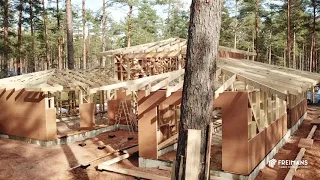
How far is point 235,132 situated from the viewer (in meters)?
7.47

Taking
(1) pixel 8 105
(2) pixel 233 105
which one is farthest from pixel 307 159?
(1) pixel 8 105

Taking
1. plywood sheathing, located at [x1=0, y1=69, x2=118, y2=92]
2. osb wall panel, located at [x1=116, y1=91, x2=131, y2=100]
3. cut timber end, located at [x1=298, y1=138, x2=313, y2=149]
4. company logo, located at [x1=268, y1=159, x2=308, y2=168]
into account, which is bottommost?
company logo, located at [x1=268, y1=159, x2=308, y2=168]

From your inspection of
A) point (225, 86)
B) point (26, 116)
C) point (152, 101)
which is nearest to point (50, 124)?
point (26, 116)

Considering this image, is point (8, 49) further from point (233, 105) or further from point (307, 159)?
point (307, 159)

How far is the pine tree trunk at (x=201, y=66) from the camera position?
3.75 metres

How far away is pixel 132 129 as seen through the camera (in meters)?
14.3

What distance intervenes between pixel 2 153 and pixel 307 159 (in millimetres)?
11002

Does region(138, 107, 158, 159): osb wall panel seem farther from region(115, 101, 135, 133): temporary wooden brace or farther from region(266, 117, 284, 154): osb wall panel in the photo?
region(115, 101, 135, 133): temporary wooden brace

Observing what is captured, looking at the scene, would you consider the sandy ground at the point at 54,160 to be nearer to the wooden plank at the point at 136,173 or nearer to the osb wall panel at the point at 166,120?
the wooden plank at the point at 136,173

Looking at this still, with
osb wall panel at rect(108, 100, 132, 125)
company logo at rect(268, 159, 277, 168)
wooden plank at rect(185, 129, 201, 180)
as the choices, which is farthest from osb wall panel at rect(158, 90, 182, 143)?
wooden plank at rect(185, 129, 201, 180)

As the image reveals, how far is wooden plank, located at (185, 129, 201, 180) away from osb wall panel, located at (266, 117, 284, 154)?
6.69 m

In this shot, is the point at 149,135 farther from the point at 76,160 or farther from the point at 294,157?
the point at 294,157

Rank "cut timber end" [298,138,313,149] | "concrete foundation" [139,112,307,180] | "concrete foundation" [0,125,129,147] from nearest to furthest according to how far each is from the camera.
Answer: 1. "concrete foundation" [139,112,307,180]
2. "cut timber end" [298,138,313,149]
3. "concrete foundation" [0,125,129,147]

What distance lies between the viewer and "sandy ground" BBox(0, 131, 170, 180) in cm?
823
